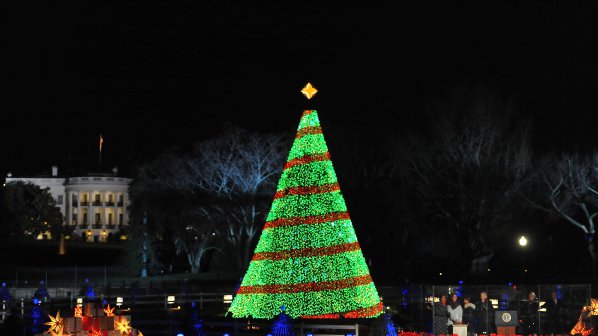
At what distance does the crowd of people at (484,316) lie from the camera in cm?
2384

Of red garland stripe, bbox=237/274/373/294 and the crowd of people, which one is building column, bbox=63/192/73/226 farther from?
red garland stripe, bbox=237/274/373/294

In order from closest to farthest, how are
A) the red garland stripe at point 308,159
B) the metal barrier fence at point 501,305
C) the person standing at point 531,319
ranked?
the red garland stripe at point 308,159 < the metal barrier fence at point 501,305 < the person standing at point 531,319

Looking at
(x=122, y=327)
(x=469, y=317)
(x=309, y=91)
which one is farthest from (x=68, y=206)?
(x=122, y=327)

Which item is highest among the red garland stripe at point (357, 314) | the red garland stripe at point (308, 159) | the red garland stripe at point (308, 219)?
the red garland stripe at point (308, 159)

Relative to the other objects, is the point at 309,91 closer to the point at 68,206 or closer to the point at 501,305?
the point at 501,305

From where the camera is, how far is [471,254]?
5591 centimetres

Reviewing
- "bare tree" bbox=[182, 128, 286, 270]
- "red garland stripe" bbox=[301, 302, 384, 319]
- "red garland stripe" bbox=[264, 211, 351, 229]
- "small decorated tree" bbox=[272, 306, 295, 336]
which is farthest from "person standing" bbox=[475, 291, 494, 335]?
"bare tree" bbox=[182, 128, 286, 270]

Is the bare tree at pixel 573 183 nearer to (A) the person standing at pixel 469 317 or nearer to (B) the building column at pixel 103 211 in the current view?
(A) the person standing at pixel 469 317

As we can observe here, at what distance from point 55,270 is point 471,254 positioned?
101 feet

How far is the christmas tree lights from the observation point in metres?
25.8

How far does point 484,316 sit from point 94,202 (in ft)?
367

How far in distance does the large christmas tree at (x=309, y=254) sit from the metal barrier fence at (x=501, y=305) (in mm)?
2389

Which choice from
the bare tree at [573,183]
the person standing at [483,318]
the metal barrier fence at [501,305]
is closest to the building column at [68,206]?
the bare tree at [573,183]

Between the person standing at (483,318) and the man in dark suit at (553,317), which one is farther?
the man in dark suit at (553,317)
